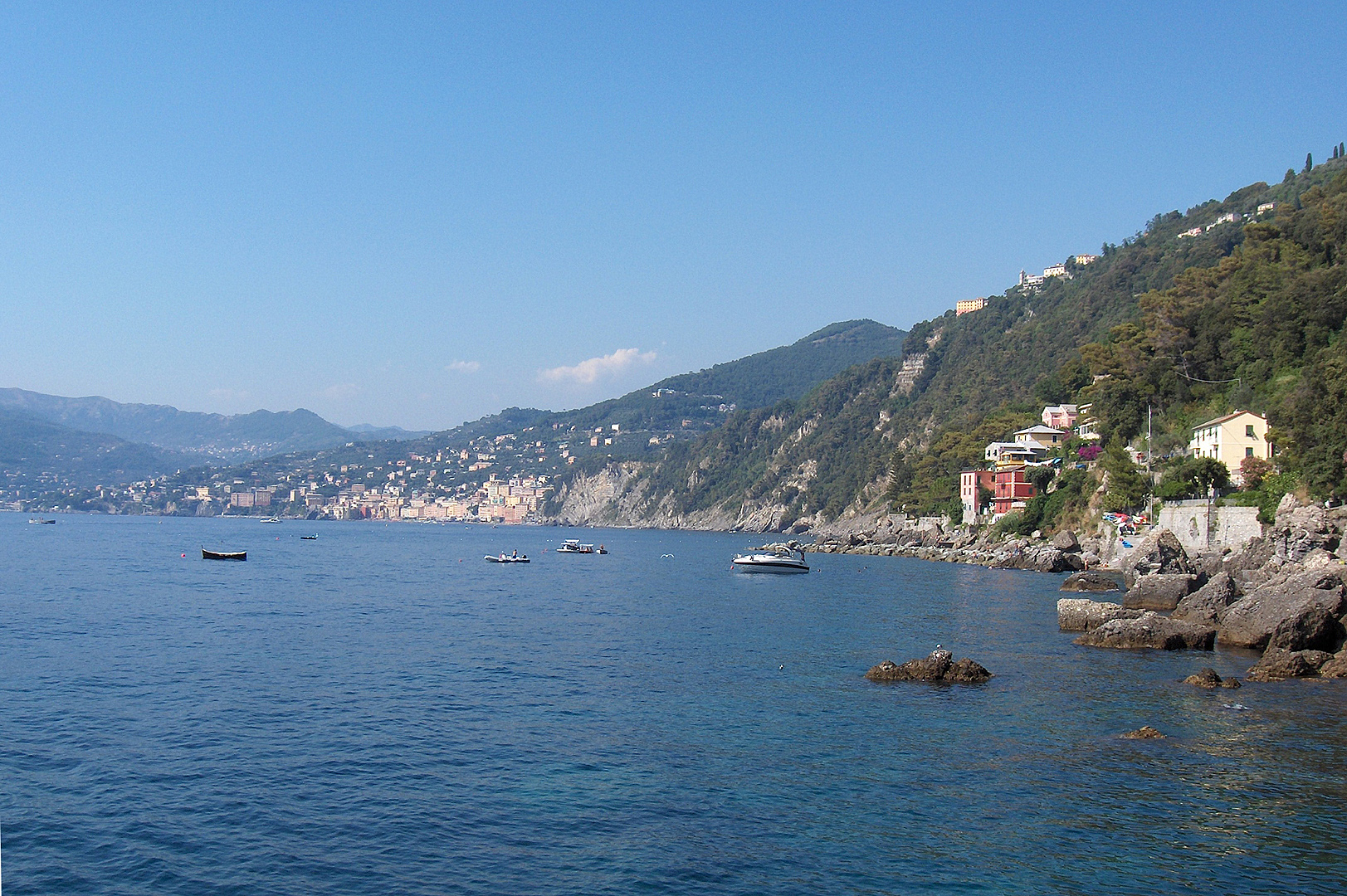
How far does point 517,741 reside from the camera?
1958 cm

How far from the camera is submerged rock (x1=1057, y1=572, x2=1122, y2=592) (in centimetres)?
4916

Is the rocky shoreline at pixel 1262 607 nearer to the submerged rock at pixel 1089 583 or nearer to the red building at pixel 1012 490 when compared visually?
the submerged rock at pixel 1089 583

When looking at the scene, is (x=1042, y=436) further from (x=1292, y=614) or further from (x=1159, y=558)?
(x=1292, y=614)

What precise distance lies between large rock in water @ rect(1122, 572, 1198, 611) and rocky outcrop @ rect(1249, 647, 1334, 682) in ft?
39.1

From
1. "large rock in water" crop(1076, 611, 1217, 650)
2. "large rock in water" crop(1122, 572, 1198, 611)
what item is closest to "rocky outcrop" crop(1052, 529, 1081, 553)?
"large rock in water" crop(1122, 572, 1198, 611)

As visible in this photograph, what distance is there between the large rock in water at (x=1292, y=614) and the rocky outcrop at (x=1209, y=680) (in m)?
3.91

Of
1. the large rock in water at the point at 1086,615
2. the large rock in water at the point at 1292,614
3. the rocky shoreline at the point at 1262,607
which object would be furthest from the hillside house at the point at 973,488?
the large rock in water at the point at 1292,614

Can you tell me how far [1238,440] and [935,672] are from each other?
41123 millimetres

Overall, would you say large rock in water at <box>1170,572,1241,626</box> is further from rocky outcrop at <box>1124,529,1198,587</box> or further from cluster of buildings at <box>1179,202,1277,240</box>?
cluster of buildings at <box>1179,202,1277,240</box>

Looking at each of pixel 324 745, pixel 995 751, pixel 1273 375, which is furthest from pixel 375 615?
pixel 1273 375

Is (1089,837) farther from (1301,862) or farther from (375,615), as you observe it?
(375,615)

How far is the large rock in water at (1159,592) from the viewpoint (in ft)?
127

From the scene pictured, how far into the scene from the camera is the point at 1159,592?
39.4 metres

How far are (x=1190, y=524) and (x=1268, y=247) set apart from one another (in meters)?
33.8
